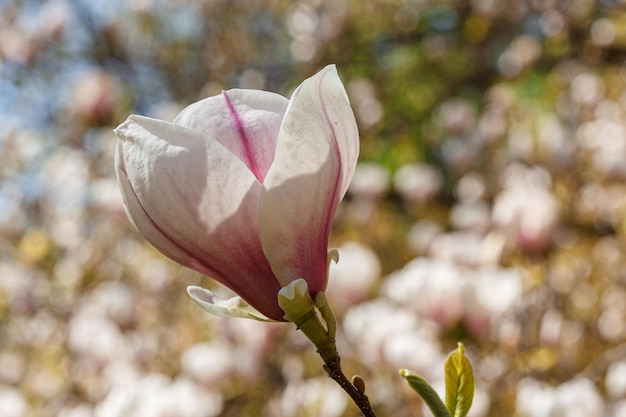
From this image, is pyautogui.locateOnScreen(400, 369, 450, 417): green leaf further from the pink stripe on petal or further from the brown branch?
the pink stripe on petal

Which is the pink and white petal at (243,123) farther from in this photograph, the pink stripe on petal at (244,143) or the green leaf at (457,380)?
the green leaf at (457,380)

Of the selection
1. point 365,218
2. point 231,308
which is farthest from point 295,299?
point 365,218

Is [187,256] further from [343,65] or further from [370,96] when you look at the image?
[370,96]

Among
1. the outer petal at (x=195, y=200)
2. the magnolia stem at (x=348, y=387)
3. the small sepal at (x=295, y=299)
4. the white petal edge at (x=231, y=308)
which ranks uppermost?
the outer petal at (x=195, y=200)

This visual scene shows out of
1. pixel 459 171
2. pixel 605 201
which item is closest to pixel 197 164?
pixel 605 201

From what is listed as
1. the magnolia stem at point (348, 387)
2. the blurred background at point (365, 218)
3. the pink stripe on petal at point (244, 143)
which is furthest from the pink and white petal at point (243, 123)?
the blurred background at point (365, 218)

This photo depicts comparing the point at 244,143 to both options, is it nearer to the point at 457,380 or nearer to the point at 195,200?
the point at 195,200

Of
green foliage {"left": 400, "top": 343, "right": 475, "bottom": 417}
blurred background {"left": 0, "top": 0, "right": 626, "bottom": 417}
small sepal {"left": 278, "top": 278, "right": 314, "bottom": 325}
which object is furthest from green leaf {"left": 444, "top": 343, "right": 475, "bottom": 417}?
blurred background {"left": 0, "top": 0, "right": 626, "bottom": 417}
